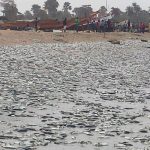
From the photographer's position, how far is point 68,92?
1697cm

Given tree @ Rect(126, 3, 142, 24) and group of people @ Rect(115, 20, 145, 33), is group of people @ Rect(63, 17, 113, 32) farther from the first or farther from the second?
tree @ Rect(126, 3, 142, 24)

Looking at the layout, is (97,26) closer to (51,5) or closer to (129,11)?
(51,5)

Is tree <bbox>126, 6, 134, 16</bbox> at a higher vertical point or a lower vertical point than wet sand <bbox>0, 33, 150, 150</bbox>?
higher

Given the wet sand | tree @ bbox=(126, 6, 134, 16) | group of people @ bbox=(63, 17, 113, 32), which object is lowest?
the wet sand

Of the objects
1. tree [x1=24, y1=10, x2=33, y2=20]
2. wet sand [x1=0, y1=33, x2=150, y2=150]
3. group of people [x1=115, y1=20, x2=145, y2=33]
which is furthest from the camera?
tree [x1=24, y1=10, x2=33, y2=20]

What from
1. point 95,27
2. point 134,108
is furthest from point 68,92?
point 95,27

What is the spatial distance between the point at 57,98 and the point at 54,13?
14306cm

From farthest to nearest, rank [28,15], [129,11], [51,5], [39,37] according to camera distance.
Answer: [129,11] → [28,15] → [51,5] → [39,37]

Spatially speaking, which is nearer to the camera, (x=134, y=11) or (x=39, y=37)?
(x=39, y=37)

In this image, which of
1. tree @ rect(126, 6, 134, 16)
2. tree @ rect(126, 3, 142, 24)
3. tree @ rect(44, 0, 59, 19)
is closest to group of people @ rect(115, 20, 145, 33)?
tree @ rect(126, 3, 142, 24)

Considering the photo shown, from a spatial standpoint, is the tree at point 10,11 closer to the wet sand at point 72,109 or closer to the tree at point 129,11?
the tree at point 129,11

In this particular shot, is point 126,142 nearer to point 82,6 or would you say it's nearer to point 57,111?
point 57,111

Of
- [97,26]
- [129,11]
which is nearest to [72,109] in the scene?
[97,26]

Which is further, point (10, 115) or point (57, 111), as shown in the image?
point (57, 111)
